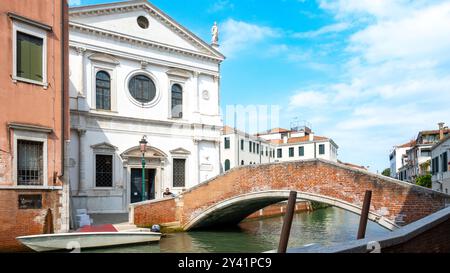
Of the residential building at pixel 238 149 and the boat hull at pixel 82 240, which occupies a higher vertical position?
the residential building at pixel 238 149

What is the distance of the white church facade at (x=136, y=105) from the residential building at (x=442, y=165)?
11402mm

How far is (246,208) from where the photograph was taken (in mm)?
14930

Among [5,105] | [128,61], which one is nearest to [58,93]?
[5,105]

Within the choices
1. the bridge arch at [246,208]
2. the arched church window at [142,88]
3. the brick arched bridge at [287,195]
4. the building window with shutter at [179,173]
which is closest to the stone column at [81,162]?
the arched church window at [142,88]

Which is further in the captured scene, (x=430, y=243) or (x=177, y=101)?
(x=177, y=101)

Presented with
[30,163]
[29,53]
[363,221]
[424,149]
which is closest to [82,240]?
[30,163]

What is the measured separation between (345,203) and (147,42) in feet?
36.3

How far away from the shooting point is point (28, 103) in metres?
9.51

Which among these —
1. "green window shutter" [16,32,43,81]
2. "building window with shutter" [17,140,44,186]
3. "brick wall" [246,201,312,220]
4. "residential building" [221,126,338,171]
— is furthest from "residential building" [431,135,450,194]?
"green window shutter" [16,32,43,81]

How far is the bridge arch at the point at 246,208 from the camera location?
9.91 metres

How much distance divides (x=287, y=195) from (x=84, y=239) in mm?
5649

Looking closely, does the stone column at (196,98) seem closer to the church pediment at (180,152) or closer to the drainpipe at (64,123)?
the church pediment at (180,152)

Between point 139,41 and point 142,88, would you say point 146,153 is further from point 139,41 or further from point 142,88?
point 139,41
